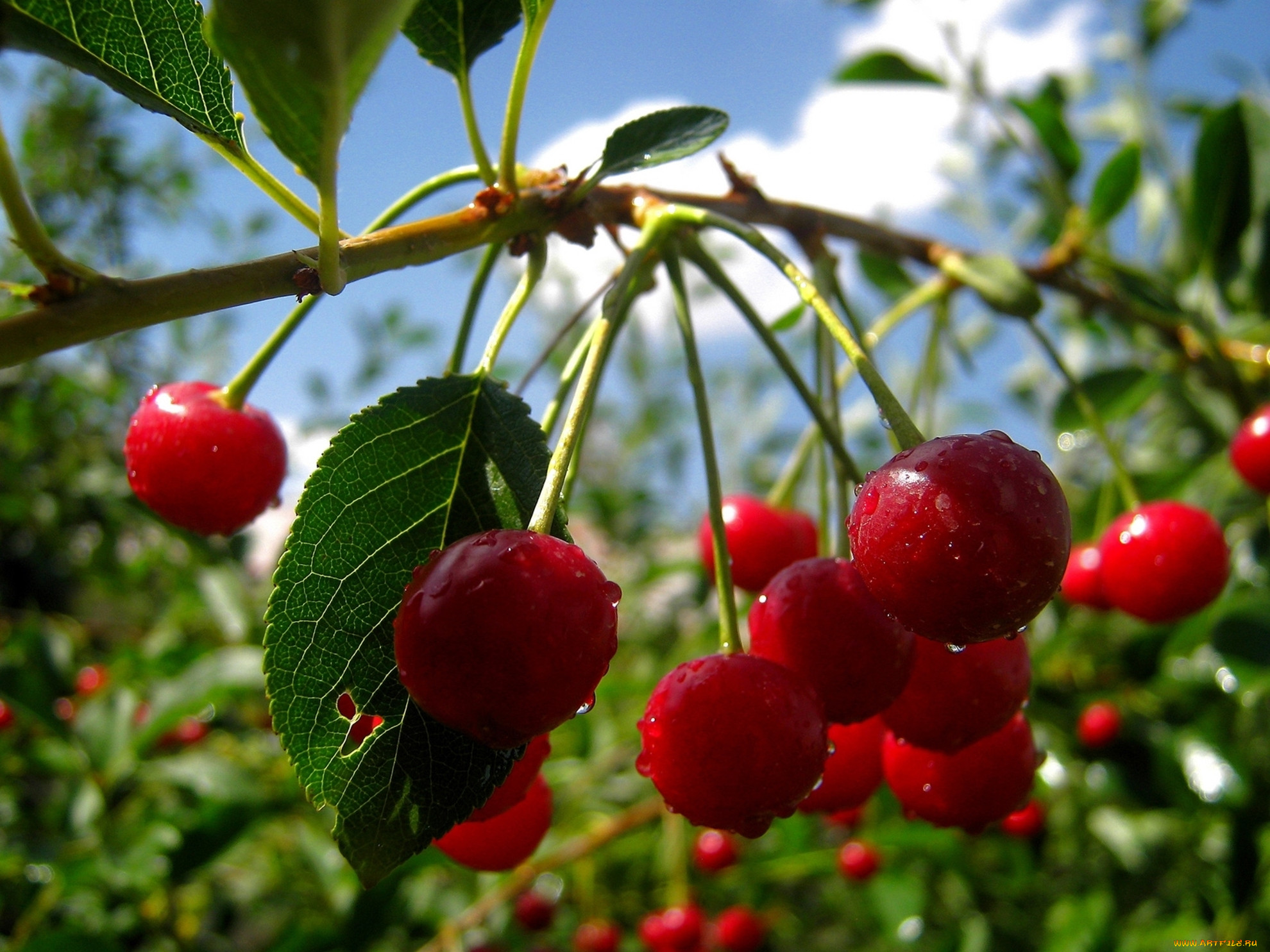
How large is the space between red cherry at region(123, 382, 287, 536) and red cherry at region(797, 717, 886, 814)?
A: 2.27 ft

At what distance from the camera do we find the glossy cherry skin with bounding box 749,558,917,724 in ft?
2.65

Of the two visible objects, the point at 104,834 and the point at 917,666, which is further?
the point at 104,834

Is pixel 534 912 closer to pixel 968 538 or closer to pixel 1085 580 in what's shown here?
pixel 1085 580

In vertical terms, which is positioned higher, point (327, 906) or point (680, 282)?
point (680, 282)

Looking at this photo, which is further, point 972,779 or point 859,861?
point 859,861

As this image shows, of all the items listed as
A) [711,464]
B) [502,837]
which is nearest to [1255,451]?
[711,464]

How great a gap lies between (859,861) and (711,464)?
180 cm

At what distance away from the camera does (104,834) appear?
1848 millimetres

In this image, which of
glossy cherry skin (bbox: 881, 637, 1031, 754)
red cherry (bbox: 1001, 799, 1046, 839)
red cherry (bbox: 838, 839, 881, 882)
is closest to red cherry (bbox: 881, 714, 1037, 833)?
glossy cherry skin (bbox: 881, 637, 1031, 754)

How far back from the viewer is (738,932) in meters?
2.24

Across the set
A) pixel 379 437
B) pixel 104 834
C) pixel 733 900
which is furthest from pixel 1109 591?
pixel 104 834

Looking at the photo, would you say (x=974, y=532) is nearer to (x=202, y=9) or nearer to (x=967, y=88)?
(x=202, y=9)

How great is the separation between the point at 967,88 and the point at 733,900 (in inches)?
90.9

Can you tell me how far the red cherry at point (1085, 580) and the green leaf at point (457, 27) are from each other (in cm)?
150
